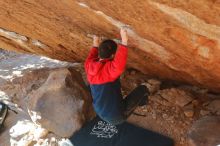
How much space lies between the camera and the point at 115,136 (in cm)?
533

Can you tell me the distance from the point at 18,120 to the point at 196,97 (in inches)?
117

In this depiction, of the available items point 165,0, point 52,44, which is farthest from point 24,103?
point 165,0

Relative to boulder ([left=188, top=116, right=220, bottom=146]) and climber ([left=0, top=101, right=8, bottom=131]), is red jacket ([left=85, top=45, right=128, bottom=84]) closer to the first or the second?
boulder ([left=188, top=116, right=220, bottom=146])

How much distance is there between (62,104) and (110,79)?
5.77 ft

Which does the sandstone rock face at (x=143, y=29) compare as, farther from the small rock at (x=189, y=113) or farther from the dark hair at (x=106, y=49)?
the small rock at (x=189, y=113)

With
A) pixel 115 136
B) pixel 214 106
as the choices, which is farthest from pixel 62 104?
pixel 214 106

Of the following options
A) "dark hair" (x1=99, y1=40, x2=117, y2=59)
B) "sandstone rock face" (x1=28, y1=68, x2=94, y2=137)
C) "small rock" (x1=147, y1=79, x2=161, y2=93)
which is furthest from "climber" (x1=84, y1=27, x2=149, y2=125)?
"sandstone rock face" (x1=28, y1=68, x2=94, y2=137)

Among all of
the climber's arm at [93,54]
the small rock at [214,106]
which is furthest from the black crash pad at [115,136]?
the climber's arm at [93,54]

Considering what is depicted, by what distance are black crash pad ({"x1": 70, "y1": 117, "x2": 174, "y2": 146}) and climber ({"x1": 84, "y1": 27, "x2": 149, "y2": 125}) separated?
0.52 meters

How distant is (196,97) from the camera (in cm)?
527

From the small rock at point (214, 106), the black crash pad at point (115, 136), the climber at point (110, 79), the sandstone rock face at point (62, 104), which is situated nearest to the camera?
the climber at point (110, 79)

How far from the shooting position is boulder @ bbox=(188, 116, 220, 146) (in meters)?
4.42

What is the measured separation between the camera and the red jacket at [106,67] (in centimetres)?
389

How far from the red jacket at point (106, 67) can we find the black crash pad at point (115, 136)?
3.92 feet
